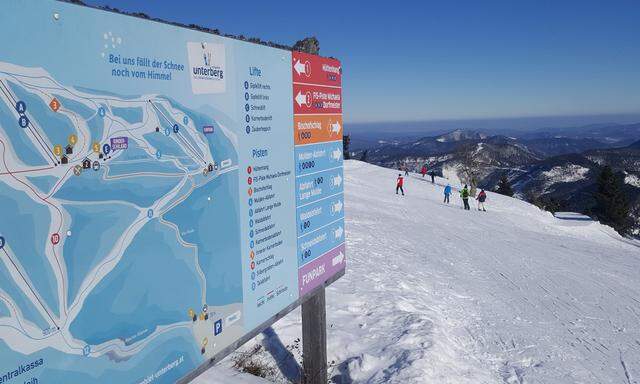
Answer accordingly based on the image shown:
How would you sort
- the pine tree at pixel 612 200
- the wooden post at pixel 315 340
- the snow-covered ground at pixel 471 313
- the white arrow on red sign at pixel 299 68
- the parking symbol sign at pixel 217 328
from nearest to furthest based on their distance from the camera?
the parking symbol sign at pixel 217 328
the white arrow on red sign at pixel 299 68
the wooden post at pixel 315 340
the snow-covered ground at pixel 471 313
the pine tree at pixel 612 200

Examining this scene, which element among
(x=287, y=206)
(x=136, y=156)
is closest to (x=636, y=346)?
(x=287, y=206)

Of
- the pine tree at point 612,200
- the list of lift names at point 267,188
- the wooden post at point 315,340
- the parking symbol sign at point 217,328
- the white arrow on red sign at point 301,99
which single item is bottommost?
A: the pine tree at point 612,200

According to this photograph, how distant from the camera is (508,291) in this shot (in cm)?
1191

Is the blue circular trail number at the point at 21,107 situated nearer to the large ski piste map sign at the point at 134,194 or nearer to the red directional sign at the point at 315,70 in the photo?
the large ski piste map sign at the point at 134,194

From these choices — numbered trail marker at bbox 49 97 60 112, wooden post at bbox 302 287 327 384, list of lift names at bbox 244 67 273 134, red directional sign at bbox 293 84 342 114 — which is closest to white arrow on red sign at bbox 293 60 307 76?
red directional sign at bbox 293 84 342 114

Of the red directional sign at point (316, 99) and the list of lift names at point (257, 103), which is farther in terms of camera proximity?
the red directional sign at point (316, 99)

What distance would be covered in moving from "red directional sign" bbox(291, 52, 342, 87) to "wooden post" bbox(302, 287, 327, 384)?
91.9 inches

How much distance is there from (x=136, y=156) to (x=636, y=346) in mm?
9892

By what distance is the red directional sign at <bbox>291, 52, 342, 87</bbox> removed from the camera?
4680 mm

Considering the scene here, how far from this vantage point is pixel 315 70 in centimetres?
504

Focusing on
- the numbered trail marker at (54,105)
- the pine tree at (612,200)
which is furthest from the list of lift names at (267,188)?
the pine tree at (612,200)

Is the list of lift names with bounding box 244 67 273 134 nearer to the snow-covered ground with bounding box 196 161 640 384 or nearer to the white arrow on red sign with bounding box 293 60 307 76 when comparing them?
the white arrow on red sign with bounding box 293 60 307 76

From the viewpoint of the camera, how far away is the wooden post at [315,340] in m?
5.53

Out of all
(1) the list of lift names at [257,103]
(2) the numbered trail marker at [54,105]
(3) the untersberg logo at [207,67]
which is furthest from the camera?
(1) the list of lift names at [257,103]
